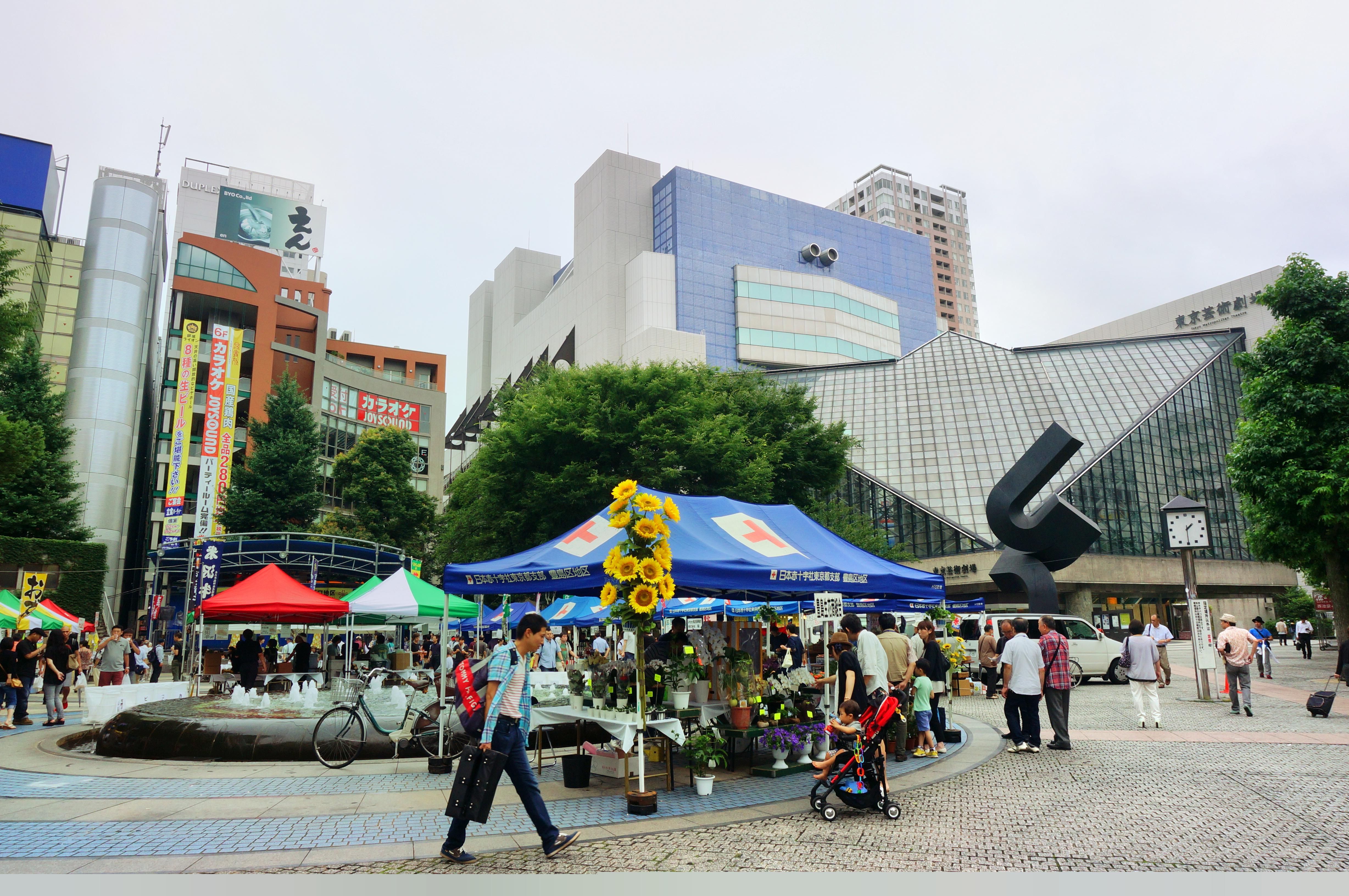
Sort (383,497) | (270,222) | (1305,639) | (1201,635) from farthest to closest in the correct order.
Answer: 1. (270,222)
2. (383,497)
3. (1305,639)
4. (1201,635)

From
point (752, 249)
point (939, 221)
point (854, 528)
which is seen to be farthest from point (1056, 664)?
point (939, 221)

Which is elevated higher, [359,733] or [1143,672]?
[1143,672]

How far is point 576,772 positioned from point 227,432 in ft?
148

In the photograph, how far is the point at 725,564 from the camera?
30.6 ft

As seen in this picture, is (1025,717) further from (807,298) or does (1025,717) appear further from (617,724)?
(807,298)

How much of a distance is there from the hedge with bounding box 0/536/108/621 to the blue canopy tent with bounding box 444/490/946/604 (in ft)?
111

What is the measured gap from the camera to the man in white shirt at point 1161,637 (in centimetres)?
1756

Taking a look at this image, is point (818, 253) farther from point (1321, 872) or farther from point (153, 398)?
point (1321, 872)

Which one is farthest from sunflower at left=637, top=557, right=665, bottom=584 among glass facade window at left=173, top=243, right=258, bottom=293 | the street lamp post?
glass facade window at left=173, top=243, right=258, bottom=293

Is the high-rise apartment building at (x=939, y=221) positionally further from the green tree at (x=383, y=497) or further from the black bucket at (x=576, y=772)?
the black bucket at (x=576, y=772)

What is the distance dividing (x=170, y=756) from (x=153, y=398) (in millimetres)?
56815

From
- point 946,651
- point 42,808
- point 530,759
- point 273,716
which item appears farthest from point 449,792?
point 946,651

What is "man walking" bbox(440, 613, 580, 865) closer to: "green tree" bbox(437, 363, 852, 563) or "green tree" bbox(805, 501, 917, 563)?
"green tree" bbox(437, 363, 852, 563)

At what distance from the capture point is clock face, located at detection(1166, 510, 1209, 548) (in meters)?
19.6
